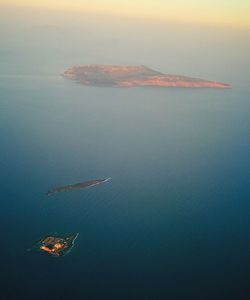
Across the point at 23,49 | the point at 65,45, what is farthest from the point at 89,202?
the point at 65,45

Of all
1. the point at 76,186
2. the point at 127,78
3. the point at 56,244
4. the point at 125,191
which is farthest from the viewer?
the point at 127,78

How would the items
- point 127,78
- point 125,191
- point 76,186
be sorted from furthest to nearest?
point 127,78, point 76,186, point 125,191

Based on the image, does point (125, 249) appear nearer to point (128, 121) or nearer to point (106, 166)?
point (106, 166)

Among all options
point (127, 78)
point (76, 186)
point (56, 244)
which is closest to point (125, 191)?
point (76, 186)

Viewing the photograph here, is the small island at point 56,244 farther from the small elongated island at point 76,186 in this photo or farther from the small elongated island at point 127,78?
the small elongated island at point 127,78

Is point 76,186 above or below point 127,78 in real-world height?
below

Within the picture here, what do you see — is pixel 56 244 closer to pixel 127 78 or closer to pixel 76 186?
pixel 76 186
